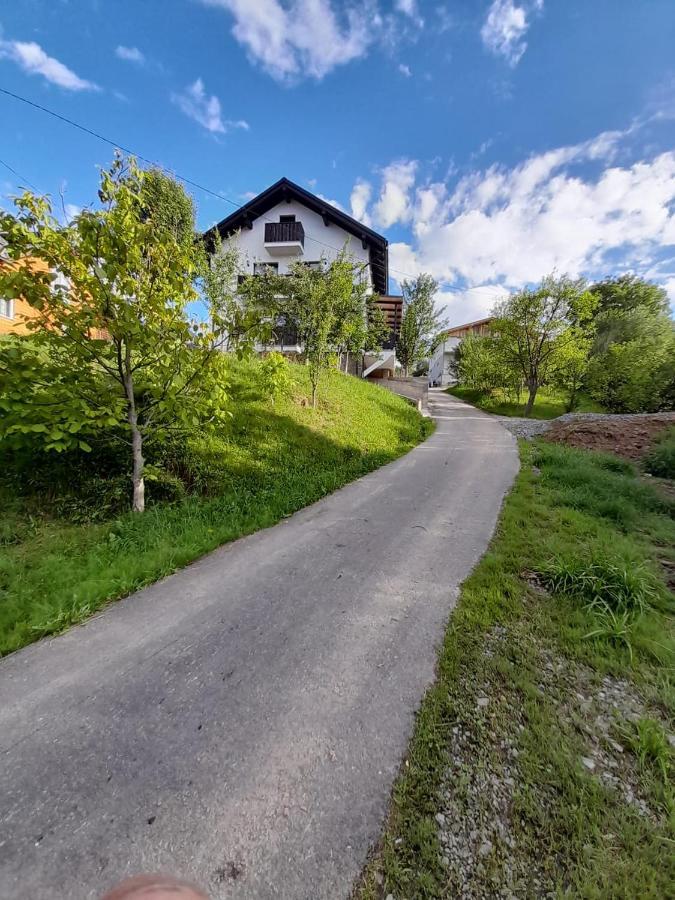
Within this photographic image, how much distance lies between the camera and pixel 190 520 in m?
4.27

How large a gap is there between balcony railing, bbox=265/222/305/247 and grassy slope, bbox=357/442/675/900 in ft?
67.6

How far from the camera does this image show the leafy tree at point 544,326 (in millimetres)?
19141

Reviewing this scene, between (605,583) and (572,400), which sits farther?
(572,400)

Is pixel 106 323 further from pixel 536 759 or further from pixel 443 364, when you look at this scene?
pixel 443 364

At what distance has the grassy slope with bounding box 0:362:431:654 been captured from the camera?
285cm

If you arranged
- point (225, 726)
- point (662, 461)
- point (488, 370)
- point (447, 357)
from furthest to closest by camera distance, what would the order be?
point (447, 357) < point (488, 370) < point (662, 461) < point (225, 726)

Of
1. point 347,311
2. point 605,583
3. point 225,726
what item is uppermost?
point 347,311

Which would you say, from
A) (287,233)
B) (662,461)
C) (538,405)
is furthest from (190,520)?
(538,405)

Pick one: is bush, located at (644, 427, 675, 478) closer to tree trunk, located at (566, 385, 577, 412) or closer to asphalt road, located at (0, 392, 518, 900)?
asphalt road, located at (0, 392, 518, 900)

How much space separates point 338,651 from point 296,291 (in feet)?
34.3

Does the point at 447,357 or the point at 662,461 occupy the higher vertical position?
the point at 447,357

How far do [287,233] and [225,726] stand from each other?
21908 millimetres

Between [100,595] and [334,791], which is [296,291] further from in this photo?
[334,791]

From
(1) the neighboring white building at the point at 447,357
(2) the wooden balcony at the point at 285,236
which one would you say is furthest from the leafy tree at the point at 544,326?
(1) the neighboring white building at the point at 447,357
